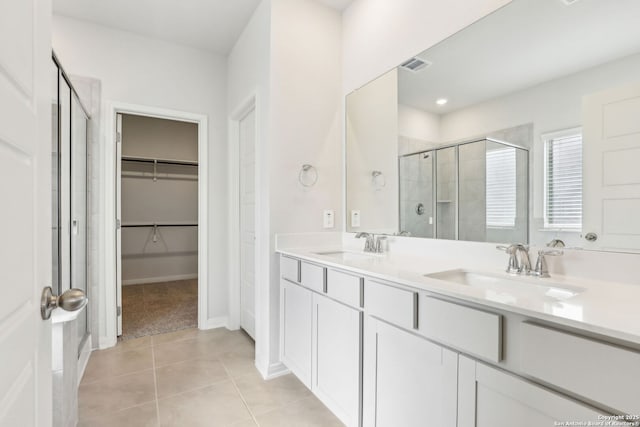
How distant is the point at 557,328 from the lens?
0.84 metres

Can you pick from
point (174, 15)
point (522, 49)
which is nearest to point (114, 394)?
point (174, 15)

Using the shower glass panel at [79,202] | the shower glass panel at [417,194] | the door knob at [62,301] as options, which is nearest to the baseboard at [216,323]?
the shower glass panel at [79,202]

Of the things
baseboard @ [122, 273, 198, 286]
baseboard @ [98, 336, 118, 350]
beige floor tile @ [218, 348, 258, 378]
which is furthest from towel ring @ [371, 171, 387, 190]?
baseboard @ [122, 273, 198, 286]

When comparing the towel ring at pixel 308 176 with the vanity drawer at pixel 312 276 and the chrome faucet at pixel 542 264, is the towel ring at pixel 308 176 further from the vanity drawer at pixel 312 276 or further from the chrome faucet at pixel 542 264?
the chrome faucet at pixel 542 264

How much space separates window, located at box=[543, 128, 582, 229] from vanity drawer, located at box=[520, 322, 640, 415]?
63 cm

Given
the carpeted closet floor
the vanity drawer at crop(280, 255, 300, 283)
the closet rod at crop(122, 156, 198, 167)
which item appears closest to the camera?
the vanity drawer at crop(280, 255, 300, 283)

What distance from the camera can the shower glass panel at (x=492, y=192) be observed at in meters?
1.43

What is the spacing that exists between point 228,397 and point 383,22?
103 inches

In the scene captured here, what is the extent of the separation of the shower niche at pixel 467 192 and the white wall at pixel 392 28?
0.63 metres

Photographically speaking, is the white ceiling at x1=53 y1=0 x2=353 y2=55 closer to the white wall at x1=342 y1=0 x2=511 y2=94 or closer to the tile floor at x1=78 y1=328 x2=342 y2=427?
the white wall at x1=342 y1=0 x2=511 y2=94

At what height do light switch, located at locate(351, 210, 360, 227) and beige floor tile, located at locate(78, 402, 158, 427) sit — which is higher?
light switch, located at locate(351, 210, 360, 227)

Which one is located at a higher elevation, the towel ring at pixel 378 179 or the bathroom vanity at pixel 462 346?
the towel ring at pixel 378 179

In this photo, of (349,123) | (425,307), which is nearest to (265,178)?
(349,123)

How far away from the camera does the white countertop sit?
772 mm
